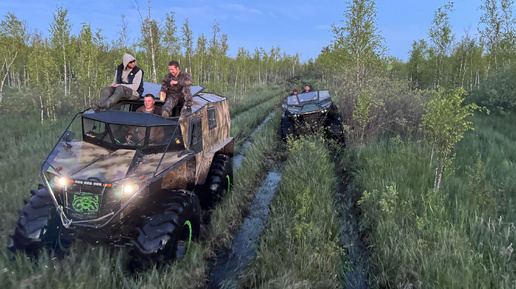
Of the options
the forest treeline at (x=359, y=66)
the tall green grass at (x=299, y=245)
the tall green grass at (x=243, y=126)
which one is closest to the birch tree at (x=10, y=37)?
the forest treeline at (x=359, y=66)

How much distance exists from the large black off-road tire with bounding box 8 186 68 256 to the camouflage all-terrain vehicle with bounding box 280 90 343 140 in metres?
7.70

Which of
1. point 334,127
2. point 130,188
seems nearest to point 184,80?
point 130,188

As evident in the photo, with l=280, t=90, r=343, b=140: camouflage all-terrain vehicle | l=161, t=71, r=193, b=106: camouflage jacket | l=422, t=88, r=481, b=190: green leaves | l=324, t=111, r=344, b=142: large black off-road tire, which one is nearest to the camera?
l=161, t=71, r=193, b=106: camouflage jacket

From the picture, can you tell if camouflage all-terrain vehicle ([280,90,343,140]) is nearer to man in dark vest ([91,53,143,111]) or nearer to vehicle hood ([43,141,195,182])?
man in dark vest ([91,53,143,111])

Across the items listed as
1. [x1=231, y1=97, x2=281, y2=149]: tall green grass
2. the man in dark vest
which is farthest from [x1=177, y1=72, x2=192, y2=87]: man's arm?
[x1=231, y1=97, x2=281, y2=149]: tall green grass

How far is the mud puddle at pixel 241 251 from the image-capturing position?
3.94m

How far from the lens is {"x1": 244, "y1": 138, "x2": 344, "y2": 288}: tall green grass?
3.70m

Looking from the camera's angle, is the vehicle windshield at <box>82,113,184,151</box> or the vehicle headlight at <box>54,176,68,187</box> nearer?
the vehicle headlight at <box>54,176,68,187</box>

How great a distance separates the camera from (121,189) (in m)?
3.42

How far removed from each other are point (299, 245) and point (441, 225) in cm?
214

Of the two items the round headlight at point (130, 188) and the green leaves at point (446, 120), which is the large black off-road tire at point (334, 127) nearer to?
the green leaves at point (446, 120)

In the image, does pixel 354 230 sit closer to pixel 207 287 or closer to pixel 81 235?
pixel 207 287

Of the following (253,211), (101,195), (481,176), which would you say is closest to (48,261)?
(101,195)

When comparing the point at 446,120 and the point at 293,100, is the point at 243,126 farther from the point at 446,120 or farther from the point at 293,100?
the point at 446,120
